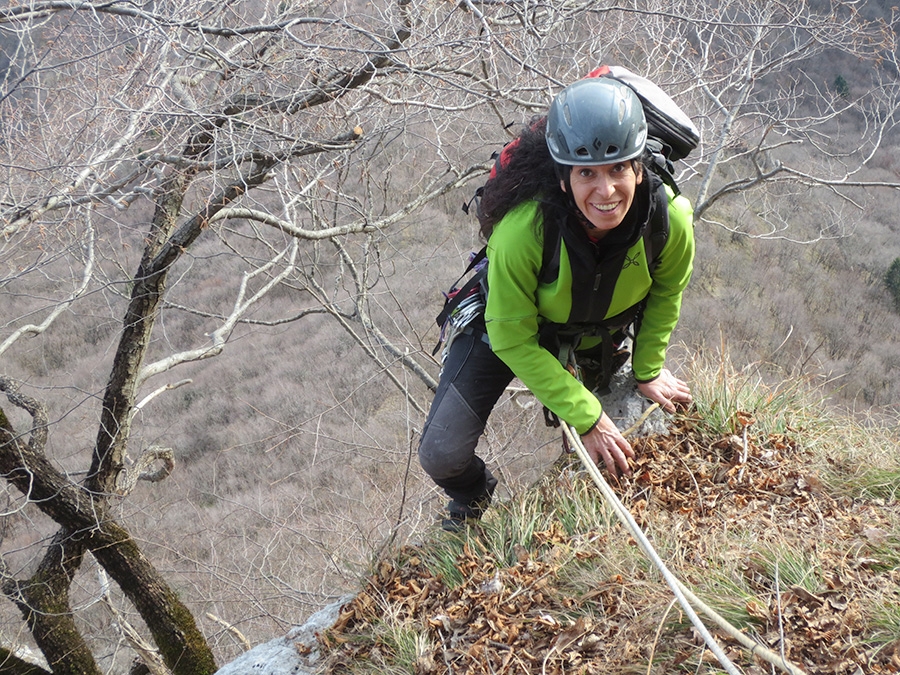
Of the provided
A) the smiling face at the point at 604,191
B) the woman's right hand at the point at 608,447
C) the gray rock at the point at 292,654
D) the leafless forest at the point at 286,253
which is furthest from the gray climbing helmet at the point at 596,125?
the gray rock at the point at 292,654

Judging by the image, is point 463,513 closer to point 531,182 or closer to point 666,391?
point 666,391

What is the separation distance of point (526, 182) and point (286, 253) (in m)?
6.47

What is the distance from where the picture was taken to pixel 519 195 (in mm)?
2588

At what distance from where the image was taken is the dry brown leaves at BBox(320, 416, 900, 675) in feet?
7.16

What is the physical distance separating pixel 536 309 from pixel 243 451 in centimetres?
1739

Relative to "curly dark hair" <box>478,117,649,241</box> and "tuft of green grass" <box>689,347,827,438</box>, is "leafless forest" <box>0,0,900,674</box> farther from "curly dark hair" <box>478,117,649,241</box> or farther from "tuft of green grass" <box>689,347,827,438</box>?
"curly dark hair" <box>478,117,649,241</box>

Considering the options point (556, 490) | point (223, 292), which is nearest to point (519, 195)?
point (556, 490)

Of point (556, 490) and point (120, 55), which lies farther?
point (120, 55)

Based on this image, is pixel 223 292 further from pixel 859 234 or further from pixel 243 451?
pixel 859 234

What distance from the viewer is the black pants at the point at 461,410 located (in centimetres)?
308

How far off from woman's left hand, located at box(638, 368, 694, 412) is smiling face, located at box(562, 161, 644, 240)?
3.89ft

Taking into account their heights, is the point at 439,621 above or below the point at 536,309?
below

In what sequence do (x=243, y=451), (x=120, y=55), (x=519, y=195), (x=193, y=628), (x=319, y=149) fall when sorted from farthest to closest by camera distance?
(x=243, y=451)
(x=120, y=55)
(x=193, y=628)
(x=319, y=149)
(x=519, y=195)

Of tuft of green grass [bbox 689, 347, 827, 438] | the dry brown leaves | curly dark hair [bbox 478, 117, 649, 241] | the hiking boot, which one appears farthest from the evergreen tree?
curly dark hair [bbox 478, 117, 649, 241]
